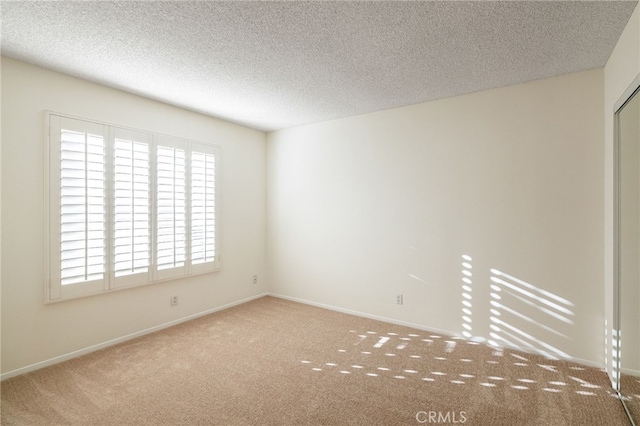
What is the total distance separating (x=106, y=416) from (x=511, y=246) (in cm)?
363

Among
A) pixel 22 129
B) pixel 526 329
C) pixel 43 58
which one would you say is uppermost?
pixel 43 58

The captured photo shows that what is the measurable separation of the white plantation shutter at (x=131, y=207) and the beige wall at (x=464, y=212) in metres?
1.99

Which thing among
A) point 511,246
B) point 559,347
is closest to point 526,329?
point 559,347

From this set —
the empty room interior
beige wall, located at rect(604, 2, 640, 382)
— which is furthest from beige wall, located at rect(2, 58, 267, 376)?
beige wall, located at rect(604, 2, 640, 382)

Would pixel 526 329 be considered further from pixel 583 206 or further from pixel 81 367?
pixel 81 367

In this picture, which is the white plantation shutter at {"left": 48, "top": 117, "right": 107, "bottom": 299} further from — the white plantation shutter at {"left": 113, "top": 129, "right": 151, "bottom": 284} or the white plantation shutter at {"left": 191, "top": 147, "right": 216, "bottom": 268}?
the white plantation shutter at {"left": 191, "top": 147, "right": 216, "bottom": 268}

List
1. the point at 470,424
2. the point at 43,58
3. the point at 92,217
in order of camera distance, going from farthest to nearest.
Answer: the point at 92,217 < the point at 43,58 < the point at 470,424

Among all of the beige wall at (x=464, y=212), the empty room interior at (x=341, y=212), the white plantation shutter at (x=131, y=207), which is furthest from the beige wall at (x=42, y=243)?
the beige wall at (x=464, y=212)

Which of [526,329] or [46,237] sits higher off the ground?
[46,237]

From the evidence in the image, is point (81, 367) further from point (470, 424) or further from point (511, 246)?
point (511, 246)

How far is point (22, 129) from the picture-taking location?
2.67 meters

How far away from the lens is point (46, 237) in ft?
9.14

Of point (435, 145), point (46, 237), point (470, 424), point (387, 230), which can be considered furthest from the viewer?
point (387, 230)

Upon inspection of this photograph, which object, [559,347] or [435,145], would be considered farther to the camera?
[435,145]
